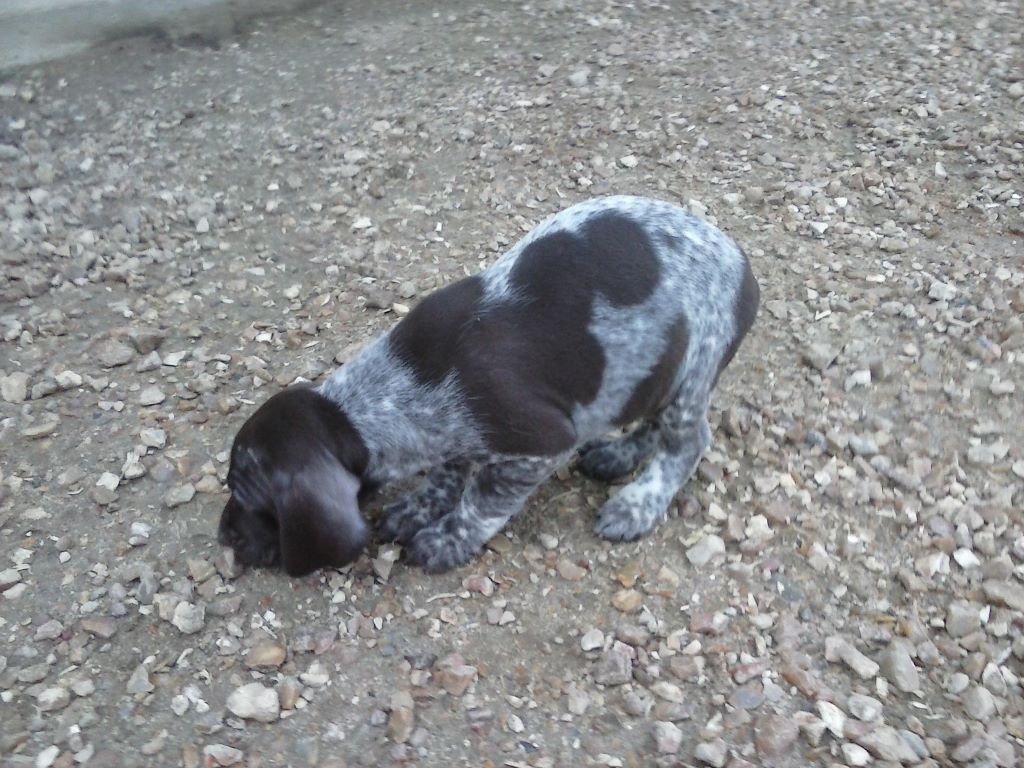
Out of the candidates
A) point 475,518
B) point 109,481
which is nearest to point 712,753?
point 475,518

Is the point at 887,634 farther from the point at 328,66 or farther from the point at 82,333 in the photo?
the point at 328,66

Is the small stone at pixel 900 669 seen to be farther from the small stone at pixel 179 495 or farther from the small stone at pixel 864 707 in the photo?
the small stone at pixel 179 495

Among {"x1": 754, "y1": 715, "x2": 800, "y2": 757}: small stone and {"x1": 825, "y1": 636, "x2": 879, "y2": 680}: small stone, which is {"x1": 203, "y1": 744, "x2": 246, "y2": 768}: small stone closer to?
{"x1": 754, "y1": 715, "x2": 800, "y2": 757}: small stone

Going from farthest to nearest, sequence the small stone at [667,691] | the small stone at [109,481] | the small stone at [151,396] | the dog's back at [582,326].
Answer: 1. the small stone at [151,396]
2. the small stone at [109,481]
3. the dog's back at [582,326]
4. the small stone at [667,691]

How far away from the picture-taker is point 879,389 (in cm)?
488

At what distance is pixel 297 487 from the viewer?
3533 millimetres

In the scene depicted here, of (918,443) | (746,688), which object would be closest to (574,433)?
(746,688)

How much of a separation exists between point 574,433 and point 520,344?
0.43 metres

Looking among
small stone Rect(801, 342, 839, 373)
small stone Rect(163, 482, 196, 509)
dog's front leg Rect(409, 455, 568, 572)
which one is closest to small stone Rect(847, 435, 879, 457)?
small stone Rect(801, 342, 839, 373)

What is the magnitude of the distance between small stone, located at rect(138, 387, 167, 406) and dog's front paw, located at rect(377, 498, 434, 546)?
132cm

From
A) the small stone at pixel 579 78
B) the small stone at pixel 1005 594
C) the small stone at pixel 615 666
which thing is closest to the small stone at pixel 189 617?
the small stone at pixel 615 666

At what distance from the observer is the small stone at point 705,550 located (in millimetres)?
4072

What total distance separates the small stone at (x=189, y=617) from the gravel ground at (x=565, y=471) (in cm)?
2

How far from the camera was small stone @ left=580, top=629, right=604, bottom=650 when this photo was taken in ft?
12.3
